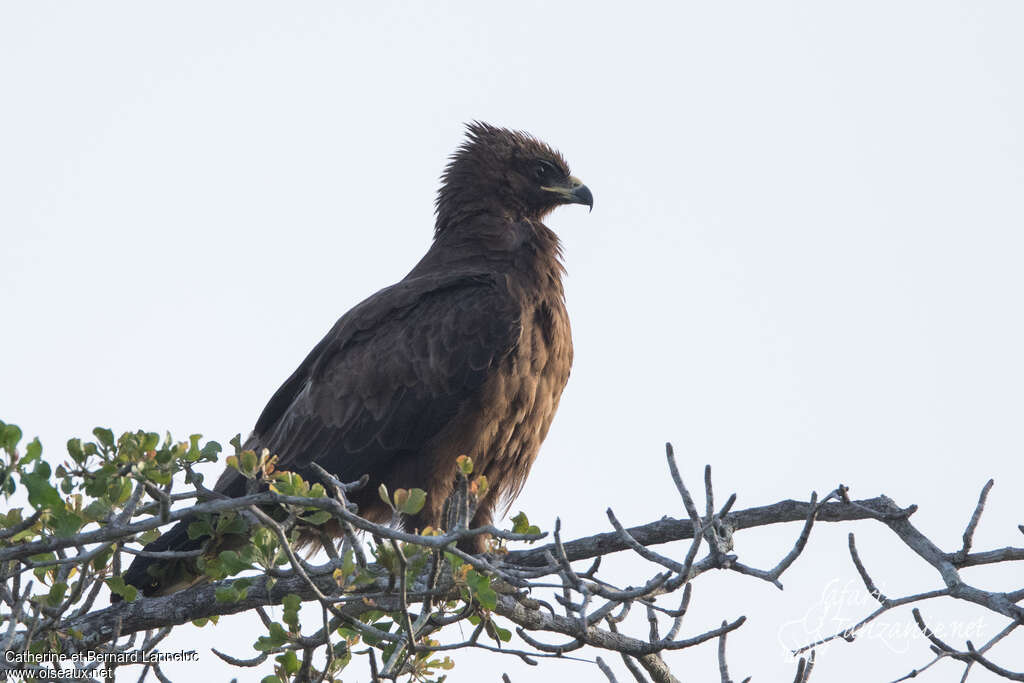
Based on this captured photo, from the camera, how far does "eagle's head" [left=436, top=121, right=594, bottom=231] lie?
25.3ft

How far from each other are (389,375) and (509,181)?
1.75 metres

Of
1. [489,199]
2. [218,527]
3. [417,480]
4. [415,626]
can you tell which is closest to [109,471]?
[218,527]

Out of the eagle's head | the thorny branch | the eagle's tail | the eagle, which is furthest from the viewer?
the eagle's head

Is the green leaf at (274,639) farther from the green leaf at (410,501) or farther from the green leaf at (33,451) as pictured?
the green leaf at (33,451)

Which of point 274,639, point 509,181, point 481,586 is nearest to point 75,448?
point 274,639

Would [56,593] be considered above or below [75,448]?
below

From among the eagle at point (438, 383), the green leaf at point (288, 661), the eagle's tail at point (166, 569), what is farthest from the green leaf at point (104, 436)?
the eagle at point (438, 383)

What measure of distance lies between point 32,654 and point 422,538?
1706 mm

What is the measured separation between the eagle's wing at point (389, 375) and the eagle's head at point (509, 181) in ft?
2.92

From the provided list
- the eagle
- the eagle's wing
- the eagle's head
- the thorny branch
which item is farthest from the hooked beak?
the thorny branch

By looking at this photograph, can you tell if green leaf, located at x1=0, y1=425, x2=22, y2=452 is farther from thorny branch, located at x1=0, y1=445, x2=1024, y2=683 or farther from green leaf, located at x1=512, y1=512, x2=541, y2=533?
green leaf, located at x1=512, y1=512, x2=541, y2=533

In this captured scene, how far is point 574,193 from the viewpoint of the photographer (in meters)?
7.83

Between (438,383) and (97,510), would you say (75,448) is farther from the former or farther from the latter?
(438,383)

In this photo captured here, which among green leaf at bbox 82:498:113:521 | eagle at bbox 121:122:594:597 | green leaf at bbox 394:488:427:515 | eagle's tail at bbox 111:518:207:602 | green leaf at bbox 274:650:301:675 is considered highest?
eagle at bbox 121:122:594:597
